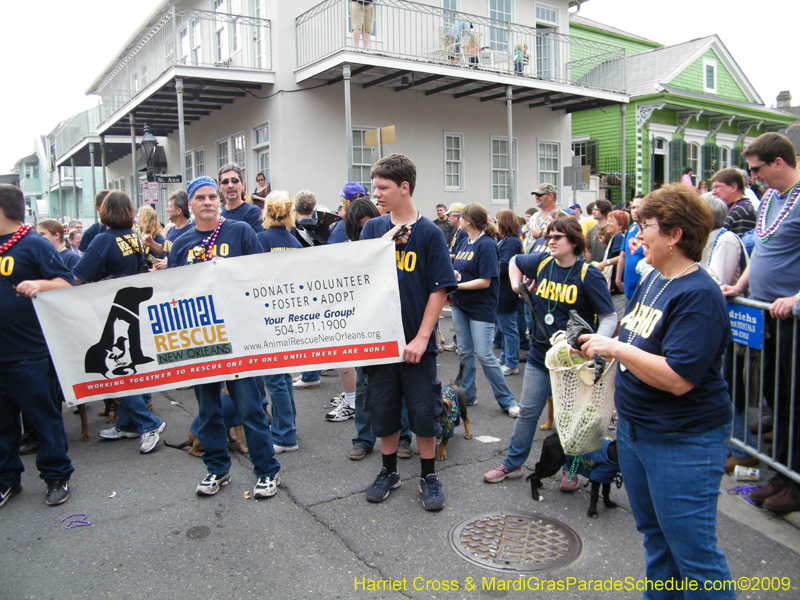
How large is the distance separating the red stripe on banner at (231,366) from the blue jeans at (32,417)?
0.30 m

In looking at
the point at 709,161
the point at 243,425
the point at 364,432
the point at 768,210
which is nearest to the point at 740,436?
the point at 768,210

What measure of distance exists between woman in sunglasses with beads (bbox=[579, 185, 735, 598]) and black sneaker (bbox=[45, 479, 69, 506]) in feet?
12.5

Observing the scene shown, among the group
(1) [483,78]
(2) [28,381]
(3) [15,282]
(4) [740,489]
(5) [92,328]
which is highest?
(1) [483,78]

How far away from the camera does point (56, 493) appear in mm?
4074

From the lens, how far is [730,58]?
1057 inches

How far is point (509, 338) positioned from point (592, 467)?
11.6ft

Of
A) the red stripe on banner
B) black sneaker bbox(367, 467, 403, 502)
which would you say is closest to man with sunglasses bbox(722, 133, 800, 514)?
black sneaker bbox(367, 467, 403, 502)

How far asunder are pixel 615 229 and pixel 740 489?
15.5ft

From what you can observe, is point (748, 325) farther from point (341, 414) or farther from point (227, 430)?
point (227, 430)

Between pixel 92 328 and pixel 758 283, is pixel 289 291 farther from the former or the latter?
pixel 758 283

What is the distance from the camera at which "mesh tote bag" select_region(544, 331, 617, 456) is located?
3.28 meters

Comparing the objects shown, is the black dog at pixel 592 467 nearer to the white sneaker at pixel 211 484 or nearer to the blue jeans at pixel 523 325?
the white sneaker at pixel 211 484

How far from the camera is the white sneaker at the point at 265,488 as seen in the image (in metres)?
3.98

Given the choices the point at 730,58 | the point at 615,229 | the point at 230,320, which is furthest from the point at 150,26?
the point at 730,58
